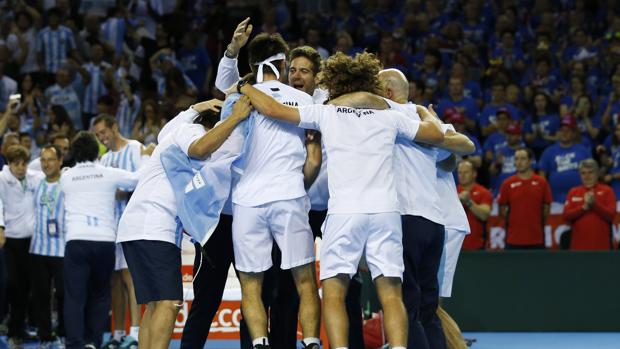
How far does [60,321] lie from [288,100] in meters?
5.11

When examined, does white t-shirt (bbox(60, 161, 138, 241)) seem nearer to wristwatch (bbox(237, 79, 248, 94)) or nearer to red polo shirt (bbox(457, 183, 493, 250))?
wristwatch (bbox(237, 79, 248, 94))

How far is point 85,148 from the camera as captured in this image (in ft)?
34.6

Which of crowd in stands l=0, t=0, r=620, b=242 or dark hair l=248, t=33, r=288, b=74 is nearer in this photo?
dark hair l=248, t=33, r=288, b=74

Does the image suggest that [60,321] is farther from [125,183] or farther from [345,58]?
[345,58]

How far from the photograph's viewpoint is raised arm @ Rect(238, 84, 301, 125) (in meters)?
7.84

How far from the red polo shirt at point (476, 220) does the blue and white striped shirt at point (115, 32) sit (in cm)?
746

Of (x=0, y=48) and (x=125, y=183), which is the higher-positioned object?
(x=0, y=48)

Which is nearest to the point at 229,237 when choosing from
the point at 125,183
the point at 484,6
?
the point at 125,183

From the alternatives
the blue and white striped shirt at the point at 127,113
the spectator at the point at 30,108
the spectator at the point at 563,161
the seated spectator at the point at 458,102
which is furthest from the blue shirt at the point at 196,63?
the spectator at the point at 563,161

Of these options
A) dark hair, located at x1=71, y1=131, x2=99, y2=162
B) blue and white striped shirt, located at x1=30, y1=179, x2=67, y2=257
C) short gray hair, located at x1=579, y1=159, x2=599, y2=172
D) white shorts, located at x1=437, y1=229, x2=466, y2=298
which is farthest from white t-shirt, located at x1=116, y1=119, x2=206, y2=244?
short gray hair, located at x1=579, y1=159, x2=599, y2=172

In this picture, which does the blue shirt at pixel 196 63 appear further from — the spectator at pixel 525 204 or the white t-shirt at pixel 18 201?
the white t-shirt at pixel 18 201

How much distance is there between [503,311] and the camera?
1325 cm

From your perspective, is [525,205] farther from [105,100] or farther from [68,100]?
[68,100]

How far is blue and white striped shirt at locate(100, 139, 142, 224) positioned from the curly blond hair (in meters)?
3.83
